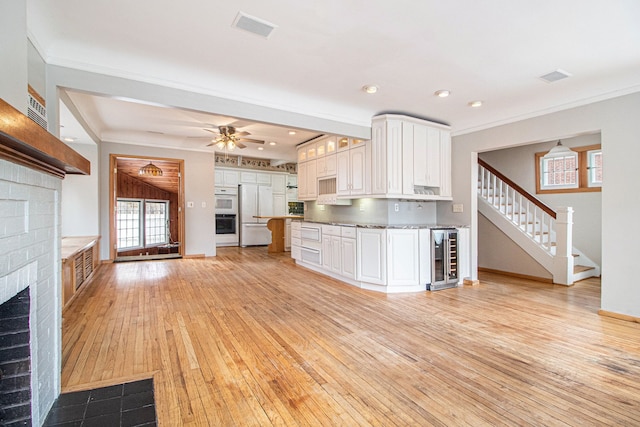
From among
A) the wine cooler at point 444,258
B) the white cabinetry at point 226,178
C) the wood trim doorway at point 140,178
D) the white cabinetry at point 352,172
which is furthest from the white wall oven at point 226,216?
the wine cooler at point 444,258

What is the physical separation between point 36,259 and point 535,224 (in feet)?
23.1

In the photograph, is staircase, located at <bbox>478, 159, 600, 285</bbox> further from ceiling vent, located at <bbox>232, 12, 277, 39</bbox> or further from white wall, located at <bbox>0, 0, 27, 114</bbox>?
white wall, located at <bbox>0, 0, 27, 114</bbox>

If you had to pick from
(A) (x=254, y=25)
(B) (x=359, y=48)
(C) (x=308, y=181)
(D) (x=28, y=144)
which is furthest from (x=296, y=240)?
(D) (x=28, y=144)

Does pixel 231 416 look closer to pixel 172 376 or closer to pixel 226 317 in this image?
pixel 172 376

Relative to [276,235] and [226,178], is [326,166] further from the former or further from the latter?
[226,178]

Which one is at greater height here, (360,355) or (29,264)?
(29,264)

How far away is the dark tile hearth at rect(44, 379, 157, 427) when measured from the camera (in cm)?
171

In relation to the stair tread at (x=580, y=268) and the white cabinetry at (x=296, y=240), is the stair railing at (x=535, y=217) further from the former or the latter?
the white cabinetry at (x=296, y=240)

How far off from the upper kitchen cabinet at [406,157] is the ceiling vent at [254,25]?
245 centimetres

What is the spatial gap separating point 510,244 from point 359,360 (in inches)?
176

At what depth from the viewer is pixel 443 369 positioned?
223 centimetres

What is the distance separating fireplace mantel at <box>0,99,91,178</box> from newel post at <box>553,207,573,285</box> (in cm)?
611

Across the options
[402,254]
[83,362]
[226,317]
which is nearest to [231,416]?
[83,362]

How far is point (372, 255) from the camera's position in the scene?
4.43 m
